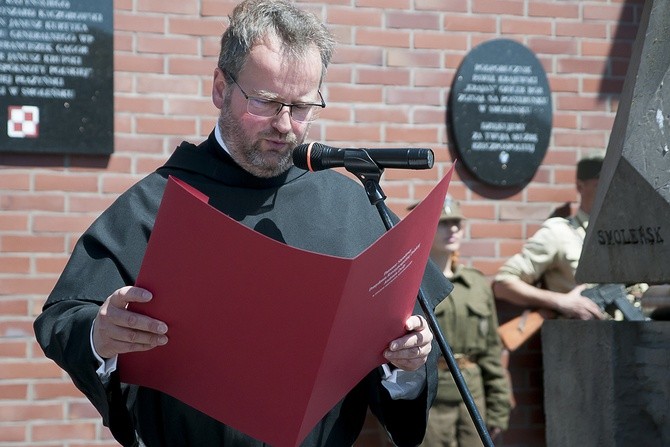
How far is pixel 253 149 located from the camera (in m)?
2.66

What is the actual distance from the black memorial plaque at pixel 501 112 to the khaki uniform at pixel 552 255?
0.33 metres

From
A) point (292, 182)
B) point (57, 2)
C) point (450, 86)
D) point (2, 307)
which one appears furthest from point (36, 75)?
point (292, 182)

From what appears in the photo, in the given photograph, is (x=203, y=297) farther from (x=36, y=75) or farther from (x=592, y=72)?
(x=592, y=72)

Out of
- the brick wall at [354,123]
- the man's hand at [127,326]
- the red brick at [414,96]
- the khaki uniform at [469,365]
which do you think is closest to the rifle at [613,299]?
the khaki uniform at [469,365]

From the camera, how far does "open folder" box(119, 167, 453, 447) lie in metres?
2.00

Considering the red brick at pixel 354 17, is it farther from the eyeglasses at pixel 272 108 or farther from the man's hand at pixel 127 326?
the man's hand at pixel 127 326

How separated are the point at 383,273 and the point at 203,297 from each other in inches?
13.1

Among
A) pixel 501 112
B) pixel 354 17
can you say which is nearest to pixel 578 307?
pixel 501 112

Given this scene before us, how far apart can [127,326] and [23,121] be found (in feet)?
10.2

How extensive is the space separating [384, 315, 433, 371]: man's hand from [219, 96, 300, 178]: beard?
1.72 feet

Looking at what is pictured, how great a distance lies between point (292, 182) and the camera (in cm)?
284

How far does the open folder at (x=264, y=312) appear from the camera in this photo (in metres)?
2.00

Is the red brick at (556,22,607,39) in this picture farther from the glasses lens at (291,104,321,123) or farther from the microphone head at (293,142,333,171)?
the microphone head at (293,142,333,171)

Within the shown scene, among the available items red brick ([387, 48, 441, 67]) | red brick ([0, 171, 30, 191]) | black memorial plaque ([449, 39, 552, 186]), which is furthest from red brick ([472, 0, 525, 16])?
red brick ([0, 171, 30, 191])
